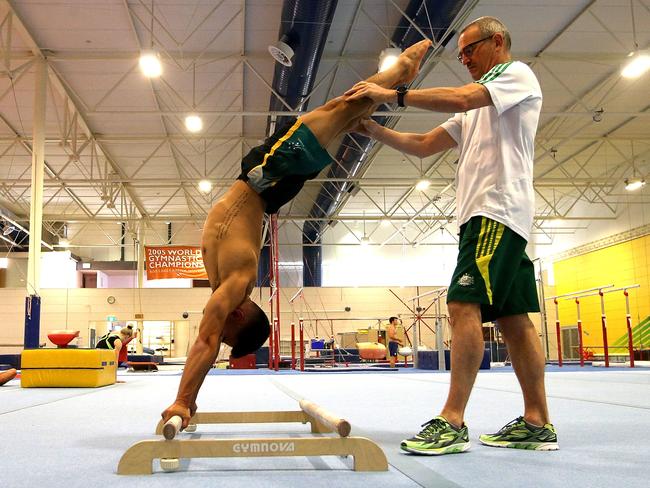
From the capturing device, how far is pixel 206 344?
7.69 ft

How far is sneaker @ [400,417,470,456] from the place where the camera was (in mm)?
2113

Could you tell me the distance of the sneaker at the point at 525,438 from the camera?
2275mm

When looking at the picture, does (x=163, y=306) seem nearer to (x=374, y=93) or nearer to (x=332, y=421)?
(x=374, y=93)

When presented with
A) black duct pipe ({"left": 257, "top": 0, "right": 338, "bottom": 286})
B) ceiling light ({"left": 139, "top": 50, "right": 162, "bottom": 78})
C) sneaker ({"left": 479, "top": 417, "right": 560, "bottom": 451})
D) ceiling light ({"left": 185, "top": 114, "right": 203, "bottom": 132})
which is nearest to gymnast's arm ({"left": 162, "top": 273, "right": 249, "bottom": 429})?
sneaker ({"left": 479, "top": 417, "right": 560, "bottom": 451})

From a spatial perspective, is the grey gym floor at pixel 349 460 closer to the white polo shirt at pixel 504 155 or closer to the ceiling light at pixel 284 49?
the white polo shirt at pixel 504 155

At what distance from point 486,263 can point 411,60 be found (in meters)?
1.30

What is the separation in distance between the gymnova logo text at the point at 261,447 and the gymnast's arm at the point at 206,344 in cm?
43

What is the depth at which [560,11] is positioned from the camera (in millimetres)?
10773

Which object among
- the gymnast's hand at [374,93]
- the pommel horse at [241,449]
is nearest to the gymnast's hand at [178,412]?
the pommel horse at [241,449]

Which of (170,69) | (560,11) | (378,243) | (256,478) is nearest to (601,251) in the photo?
(378,243)

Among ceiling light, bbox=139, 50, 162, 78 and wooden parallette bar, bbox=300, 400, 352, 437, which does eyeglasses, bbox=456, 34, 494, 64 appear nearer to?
wooden parallette bar, bbox=300, 400, 352, 437

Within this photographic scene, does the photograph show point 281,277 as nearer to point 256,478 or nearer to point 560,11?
point 560,11

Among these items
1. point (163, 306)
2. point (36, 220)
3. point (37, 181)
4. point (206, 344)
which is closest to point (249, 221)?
point (206, 344)

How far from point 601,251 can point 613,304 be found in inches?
87.0
